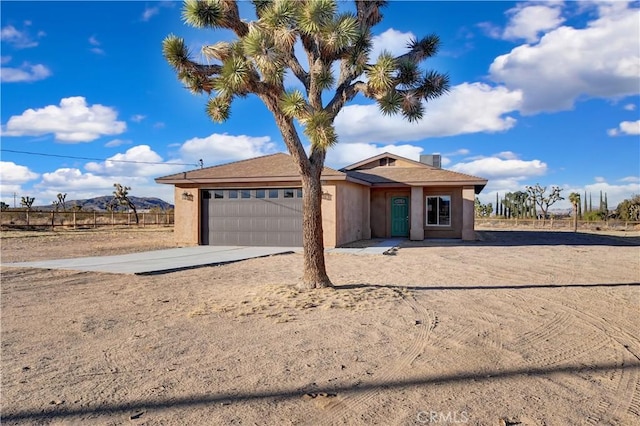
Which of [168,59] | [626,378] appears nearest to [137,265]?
[168,59]

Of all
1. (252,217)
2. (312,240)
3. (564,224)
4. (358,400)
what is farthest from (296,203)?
(564,224)

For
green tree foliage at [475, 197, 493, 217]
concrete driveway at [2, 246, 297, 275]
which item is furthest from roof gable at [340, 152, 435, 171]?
green tree foliage at [475, 197, 493, 217]

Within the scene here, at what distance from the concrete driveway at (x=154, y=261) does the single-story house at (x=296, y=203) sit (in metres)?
2.15

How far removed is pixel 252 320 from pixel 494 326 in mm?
3453

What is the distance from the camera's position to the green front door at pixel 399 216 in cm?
2350

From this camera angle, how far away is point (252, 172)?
19.1m

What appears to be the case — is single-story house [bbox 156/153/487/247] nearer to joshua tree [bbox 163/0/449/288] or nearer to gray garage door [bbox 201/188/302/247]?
gray garage door [bbox 201/188/302/247]

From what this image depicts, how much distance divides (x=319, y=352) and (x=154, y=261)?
9450mm

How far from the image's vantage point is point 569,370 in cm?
474

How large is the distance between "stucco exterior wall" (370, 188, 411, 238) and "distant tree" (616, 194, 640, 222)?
33.8 metres

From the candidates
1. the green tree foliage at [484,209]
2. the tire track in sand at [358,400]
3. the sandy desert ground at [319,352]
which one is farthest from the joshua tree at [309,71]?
the green tree foliage at [484,209]

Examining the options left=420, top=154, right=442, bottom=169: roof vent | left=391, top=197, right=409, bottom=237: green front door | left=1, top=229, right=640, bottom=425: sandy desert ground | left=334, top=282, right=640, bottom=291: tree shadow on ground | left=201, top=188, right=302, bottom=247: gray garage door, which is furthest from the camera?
left=420, top=154, right=442, bottom=169: roof vent

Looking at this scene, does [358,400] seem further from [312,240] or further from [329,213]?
[329,213]

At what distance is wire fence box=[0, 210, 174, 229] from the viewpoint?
110ft
